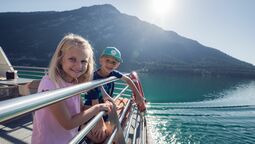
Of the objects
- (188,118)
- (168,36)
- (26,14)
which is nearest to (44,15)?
(26,14)

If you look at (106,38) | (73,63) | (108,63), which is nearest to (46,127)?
(73,63)

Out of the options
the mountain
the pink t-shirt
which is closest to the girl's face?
the pink t-shirt

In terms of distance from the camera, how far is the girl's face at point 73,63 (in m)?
1.77

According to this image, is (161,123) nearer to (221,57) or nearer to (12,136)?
(12,136)

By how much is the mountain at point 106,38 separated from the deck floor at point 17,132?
106834mm

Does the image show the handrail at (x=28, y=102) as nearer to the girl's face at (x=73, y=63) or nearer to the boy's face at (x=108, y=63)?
the girl's face at (x=73, y=63)

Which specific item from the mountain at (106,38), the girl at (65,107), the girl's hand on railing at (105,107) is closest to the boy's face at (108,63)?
the girl at (65,107)

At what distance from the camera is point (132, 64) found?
114562 millimetres

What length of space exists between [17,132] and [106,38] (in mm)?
158679

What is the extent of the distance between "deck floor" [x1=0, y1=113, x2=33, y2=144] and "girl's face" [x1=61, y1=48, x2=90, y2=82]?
2.54 metres

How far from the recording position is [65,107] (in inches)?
53.4

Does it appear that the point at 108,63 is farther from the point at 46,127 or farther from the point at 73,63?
the point at 46,127

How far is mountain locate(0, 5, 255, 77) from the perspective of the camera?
434 ft

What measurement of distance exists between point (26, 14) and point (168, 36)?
4208 inches
